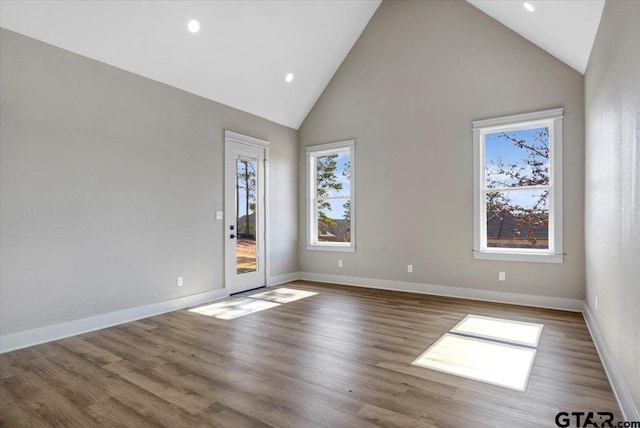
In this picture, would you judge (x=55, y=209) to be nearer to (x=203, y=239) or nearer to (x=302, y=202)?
(x=203, y=239)

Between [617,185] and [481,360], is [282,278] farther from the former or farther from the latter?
[617,185]

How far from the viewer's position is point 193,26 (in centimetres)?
411

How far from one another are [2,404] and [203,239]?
113 inches

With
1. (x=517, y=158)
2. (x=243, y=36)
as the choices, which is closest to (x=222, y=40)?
(x=243, y=36)

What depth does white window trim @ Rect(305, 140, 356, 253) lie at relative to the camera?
6.13m

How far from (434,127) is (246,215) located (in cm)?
324

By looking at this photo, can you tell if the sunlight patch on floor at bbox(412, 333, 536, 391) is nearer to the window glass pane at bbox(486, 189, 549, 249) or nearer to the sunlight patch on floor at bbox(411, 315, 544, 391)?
the sunlight patch on floor at bbox(411, 315, 544, 391)

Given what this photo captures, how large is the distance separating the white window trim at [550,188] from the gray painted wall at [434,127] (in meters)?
0.08

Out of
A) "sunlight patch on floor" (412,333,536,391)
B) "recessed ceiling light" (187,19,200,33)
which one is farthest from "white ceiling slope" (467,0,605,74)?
"recessed ceiling light" (187,19,200,33)

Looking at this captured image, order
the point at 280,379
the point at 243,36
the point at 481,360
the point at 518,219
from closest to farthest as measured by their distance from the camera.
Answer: the point at 280,379
the point at 481,360
the point at 243,36
the point at 518,219

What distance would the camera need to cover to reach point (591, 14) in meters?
3.07

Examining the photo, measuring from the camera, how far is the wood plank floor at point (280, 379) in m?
2.10

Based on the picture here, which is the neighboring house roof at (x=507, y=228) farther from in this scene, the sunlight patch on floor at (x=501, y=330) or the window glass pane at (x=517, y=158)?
the sunlight patch on floor at (x=501, y=330)

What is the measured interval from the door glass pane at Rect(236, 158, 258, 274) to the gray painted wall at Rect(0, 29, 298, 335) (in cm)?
40
